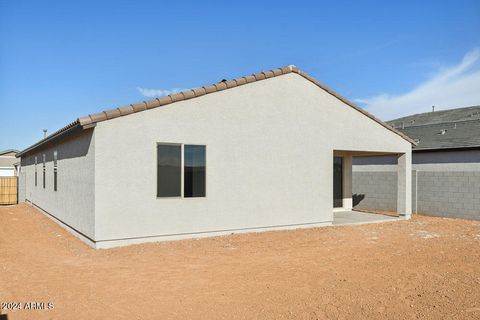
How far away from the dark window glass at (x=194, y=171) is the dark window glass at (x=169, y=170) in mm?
177

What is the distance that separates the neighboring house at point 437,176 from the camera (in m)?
14.7

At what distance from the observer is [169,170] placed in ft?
31.1

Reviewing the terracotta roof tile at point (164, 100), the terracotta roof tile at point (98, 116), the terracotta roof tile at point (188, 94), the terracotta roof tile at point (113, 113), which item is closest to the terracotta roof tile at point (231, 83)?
the terracotta roof tile at point (188, 94)

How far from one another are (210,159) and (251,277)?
4.51 m

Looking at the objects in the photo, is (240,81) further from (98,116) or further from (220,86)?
(98,116)

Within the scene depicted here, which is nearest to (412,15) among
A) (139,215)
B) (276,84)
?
(276,84)

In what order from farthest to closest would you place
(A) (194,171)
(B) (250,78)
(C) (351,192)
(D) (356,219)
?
(C) (351,192)
(D) (356,219)
(B) (250,78)
(A) (194,171)

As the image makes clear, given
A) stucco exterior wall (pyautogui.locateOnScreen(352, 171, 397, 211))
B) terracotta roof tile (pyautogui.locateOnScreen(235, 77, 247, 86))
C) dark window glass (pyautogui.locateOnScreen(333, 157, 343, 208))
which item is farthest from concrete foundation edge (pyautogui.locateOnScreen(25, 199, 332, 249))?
stucco exterior wall (pyautogui.locateOnScreen(352, 171, 397, 211))

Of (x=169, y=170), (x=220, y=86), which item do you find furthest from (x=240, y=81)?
(x=169, y=170)

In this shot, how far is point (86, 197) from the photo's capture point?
30.3ft

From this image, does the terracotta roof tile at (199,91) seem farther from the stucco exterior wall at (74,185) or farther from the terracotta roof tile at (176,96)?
the stucco exterior wall at (74,185)

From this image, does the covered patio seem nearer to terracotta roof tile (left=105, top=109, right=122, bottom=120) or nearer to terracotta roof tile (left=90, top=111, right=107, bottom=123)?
terracotta roof tile (left=105, top=109, right=122, bottom=120)

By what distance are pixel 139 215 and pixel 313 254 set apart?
4510 mm

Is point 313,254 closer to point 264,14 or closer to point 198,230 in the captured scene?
point 198,230
